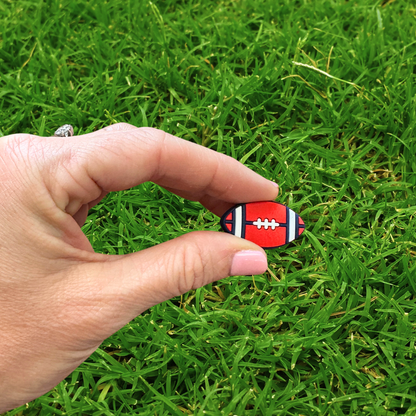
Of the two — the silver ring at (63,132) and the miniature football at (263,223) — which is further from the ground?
the silver ring at (63,132)

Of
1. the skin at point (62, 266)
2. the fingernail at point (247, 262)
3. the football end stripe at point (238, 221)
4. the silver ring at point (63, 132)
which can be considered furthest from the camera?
the silver ring at point (63, 132)

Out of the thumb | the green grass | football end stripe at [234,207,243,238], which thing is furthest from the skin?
football end stripe at [234,207,243,238]

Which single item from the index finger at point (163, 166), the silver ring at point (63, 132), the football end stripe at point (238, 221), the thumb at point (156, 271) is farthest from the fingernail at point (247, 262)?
the silver ring at point (63, 132)

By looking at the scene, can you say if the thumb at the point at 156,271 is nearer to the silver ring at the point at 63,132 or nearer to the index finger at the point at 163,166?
the index finger at the point at 163,166

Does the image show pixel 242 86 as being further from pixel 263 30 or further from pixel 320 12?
pixel 320 12

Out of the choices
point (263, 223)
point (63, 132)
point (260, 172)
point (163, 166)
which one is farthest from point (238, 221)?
point (63, 132)

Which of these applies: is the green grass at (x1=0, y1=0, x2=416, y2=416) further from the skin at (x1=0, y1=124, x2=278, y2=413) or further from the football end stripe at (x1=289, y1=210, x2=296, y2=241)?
the football end stripe at (x1=289, y1=210, x2=296, y2=241)
